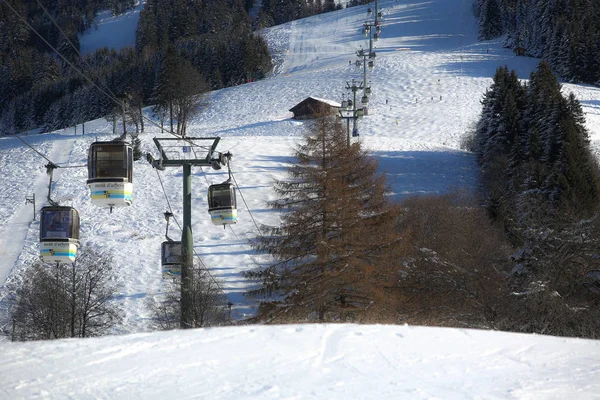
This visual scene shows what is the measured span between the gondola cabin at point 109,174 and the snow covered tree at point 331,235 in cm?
653

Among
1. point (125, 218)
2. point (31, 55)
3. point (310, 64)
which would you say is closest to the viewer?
point (125, 218)

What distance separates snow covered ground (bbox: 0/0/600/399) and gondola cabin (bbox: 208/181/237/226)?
15.5 ft

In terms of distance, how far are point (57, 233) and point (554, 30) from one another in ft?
336

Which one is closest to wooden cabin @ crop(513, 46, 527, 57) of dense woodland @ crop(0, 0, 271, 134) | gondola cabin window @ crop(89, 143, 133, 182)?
dense woodland @ crop(0, 0, 271, 134)

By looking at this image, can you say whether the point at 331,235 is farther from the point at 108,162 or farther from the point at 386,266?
the point at 108,162

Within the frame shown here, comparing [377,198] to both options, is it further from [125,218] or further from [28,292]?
[125,218]

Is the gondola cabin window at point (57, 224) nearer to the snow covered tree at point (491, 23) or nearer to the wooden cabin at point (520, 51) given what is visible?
the wooden cabin at point (520, 51)

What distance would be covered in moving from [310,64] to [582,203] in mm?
93200

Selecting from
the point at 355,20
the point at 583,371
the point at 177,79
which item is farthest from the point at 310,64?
the point at 583,371

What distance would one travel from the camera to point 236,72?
122 meters

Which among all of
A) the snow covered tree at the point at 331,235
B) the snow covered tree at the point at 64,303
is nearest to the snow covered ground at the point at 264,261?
the snow covered tree at the point at 64,303

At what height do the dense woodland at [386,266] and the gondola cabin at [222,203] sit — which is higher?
the gondola cabin at [222,203]

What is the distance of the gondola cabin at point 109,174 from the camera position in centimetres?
1605

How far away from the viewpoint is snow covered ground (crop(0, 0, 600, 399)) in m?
6.72
